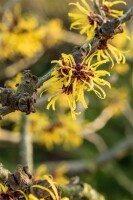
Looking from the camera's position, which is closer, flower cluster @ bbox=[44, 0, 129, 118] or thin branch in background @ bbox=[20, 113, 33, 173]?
flower cluster @ bbox=[44, 0, 129, 118]

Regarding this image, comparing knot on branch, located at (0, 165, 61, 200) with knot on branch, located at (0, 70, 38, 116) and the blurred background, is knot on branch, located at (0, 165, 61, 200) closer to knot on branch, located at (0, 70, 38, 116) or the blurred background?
knot on branch, located at (0, 70, 38, 116)

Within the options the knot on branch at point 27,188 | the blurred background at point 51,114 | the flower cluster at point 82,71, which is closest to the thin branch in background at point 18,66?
the blurred background at point 51,114

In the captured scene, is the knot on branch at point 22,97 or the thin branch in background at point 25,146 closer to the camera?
the knot on branch at point 22,97

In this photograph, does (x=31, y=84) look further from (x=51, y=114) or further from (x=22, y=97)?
(x=51, y=114)

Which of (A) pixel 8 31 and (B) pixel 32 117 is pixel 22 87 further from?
(B) pixel 32 117

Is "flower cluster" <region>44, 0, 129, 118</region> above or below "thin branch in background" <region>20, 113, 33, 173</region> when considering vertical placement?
below

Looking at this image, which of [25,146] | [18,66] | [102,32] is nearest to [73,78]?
[102,32]

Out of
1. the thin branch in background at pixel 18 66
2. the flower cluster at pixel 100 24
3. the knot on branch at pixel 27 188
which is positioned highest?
the thin branch in background at pixel 18 66

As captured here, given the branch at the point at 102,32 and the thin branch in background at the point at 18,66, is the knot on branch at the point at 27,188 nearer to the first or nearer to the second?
the branch at the point at 102,32

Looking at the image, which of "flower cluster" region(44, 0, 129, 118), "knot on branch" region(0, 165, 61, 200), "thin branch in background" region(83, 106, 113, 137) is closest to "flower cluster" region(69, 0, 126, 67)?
"flower cluster" region(44, 0, 129, 118)
